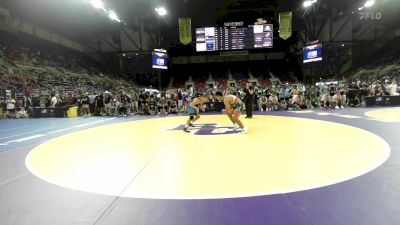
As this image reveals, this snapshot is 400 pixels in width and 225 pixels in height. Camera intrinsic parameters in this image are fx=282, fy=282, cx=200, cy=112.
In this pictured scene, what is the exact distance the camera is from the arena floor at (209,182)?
8.77 feet

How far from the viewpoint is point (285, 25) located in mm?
20609

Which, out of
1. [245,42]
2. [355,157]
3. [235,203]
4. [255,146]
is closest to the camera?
[235,203]

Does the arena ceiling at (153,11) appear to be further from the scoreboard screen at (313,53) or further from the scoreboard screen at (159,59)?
the scoreboard screen at (313,53)

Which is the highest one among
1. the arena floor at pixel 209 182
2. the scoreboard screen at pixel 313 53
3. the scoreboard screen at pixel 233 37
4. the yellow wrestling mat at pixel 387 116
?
the scoreboard screen at pixel 233 37

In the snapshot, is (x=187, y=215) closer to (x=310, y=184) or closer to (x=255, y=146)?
(x=310, y=184)

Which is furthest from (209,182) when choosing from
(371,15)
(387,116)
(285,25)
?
(371,15)

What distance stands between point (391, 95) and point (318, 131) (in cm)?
1112

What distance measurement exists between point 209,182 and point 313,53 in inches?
820

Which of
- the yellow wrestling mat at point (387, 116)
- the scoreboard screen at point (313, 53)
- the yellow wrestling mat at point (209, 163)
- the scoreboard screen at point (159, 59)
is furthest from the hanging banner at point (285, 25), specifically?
the yellow wrestling mat at point (209, 163)

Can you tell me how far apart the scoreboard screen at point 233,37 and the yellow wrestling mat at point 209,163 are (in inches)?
584

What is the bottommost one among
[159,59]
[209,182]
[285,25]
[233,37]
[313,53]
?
[209,182]

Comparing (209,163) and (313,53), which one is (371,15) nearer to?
(313,53)

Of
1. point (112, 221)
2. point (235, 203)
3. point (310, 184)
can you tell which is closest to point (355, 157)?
point (310, 184)

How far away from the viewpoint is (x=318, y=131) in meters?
7.41
